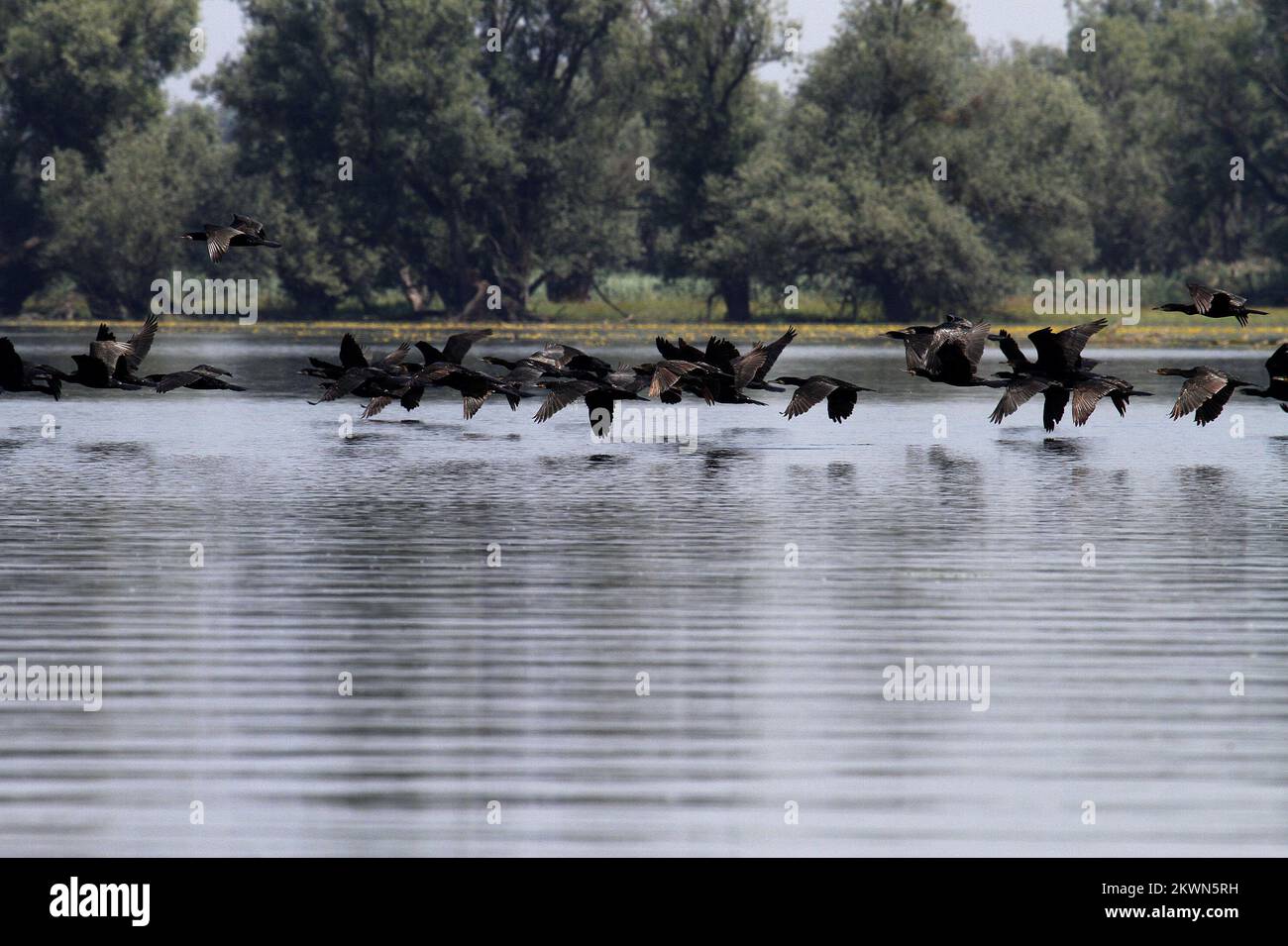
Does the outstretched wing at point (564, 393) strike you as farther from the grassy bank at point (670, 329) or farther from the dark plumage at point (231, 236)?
the grassy bank at point (670, 329)

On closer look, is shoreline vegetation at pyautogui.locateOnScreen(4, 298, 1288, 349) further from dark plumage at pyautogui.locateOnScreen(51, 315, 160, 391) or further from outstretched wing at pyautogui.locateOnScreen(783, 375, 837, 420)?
dark plumage at pyautogui.locateOnScreen(51, 315, 160, 391)

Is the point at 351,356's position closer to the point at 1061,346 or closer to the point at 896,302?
the point at 1061,346

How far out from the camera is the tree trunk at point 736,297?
10062 centimetres

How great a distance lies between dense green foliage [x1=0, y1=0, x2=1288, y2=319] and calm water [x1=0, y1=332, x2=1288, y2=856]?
6593 centimetres

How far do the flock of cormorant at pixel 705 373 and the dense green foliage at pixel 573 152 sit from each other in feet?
190

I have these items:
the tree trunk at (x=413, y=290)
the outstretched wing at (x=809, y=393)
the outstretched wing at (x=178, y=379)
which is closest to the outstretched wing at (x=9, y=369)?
the outstretched wing at (x=178, y=379)

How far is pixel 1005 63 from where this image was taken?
105000 millimetres

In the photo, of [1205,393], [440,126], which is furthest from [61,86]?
[1205,393]

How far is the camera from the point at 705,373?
31688mm

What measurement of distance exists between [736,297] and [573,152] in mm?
10499

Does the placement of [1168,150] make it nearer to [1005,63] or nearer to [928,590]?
[1005,63]

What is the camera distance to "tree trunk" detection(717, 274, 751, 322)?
10062cm

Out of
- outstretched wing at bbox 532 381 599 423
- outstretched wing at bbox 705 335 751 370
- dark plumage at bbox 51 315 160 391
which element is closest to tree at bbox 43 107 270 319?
dark plumage at bbox 51 315 160 391
